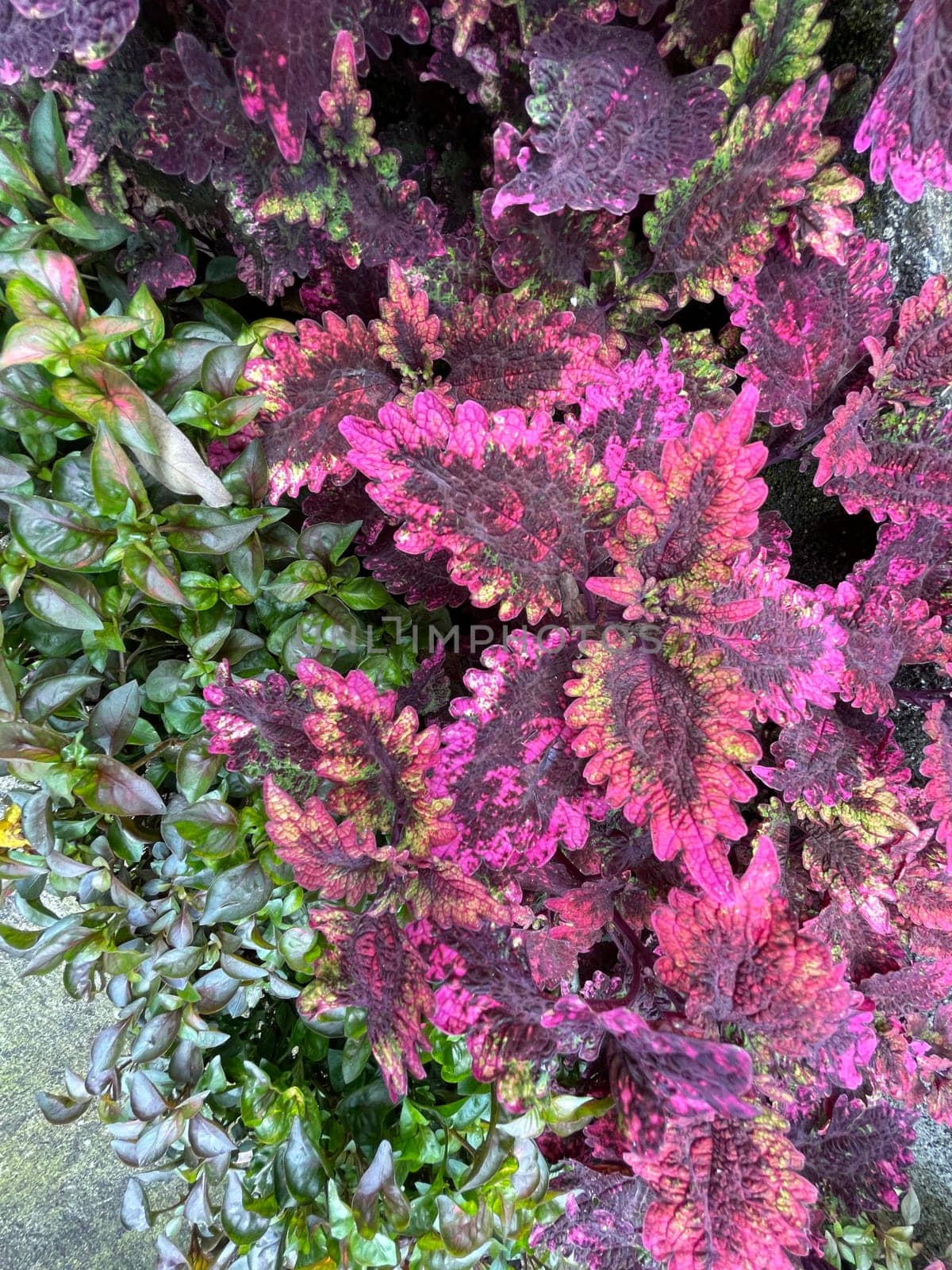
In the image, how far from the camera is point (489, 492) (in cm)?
59

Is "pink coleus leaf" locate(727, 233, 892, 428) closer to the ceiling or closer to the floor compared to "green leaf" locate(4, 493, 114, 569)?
closer to the ceiling

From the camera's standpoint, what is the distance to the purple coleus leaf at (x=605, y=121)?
1.98 ft

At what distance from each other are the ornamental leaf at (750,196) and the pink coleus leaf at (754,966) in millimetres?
523

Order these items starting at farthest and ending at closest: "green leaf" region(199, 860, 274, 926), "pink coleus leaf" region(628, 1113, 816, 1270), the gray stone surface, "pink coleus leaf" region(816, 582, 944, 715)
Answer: the gray stone surface
"pink coleus leaf" region(816, 582, 944, 715)
"green leaf" region(199, 860, 274, 926)
"pink coleus leaf" region(628, 1113, 816, 1270)

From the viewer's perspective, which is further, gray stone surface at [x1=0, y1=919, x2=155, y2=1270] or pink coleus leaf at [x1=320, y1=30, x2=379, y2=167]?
gray stone surface at [x1=0, y1=919, x2=155, y2=1270]

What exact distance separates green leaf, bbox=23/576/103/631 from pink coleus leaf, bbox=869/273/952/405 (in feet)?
2.31

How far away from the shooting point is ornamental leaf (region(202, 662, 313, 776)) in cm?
64

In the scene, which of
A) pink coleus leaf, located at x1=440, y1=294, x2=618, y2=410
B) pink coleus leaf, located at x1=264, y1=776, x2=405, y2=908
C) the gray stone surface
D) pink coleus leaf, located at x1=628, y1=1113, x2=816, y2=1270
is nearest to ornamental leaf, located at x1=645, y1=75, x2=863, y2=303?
pink coleus leaf, located at x1=440, y1=294, x2=618, y2=410

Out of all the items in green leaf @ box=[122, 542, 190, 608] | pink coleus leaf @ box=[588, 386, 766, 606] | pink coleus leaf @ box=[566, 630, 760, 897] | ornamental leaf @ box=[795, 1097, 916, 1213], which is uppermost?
pink coleus leaf @ box=[588, 386, 766, 606]

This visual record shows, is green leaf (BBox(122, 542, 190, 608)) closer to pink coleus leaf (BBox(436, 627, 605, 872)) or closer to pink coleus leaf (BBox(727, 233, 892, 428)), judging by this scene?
pink coleus leaf (BBox(436, 627, 605, 872))

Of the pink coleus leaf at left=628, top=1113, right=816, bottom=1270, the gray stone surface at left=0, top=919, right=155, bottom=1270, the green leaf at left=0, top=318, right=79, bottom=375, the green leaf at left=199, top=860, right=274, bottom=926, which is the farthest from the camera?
the gray stone surface at left=0, top=919, right=155, bottom=1270

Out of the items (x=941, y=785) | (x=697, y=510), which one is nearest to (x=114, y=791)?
(x=697, y=510)

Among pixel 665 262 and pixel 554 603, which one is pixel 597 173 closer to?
pixel 665 262

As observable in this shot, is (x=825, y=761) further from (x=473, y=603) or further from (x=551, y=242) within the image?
(x=551, y=242)
